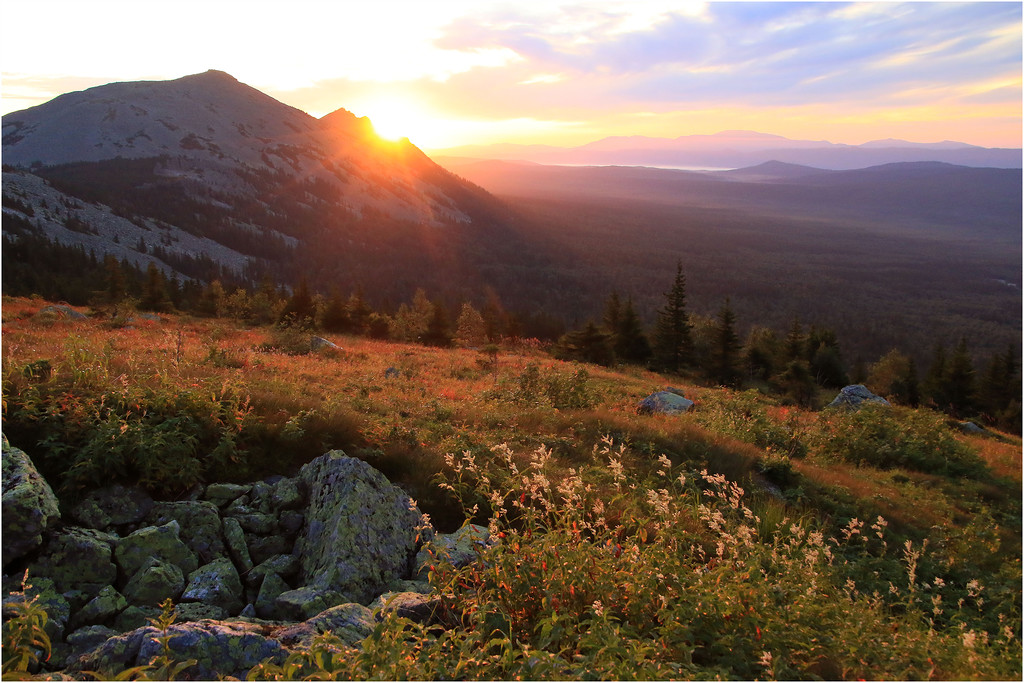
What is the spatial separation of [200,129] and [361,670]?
222146 mm

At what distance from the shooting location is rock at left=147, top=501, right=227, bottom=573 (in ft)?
14.0

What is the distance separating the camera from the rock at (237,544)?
4.28 m

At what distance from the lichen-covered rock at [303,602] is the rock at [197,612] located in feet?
1.18

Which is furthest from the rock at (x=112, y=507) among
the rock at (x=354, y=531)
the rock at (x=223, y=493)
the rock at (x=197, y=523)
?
the rock at (x=354, y=531)

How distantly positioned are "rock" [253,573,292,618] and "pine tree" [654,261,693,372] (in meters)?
34.8

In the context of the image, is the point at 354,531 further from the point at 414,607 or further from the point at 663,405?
the point at 663,405

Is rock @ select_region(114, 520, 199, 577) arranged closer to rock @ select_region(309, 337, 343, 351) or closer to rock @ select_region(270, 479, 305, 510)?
rock @ select_region(270, 479, 305, 510)

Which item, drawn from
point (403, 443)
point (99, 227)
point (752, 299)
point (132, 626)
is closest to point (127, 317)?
point (403, 443)

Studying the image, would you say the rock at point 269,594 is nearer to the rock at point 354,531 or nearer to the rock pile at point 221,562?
the rock pile at point 221,562

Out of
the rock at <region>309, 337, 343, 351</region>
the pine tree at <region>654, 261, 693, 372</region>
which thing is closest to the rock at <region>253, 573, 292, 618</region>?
the rock at <region>309, 337, 343, 351</region>

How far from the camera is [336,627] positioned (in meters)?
3.35

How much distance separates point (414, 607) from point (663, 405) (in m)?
11.4

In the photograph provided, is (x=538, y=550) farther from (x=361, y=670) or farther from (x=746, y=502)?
(x=746, y=502)

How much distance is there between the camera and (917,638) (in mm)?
3740
